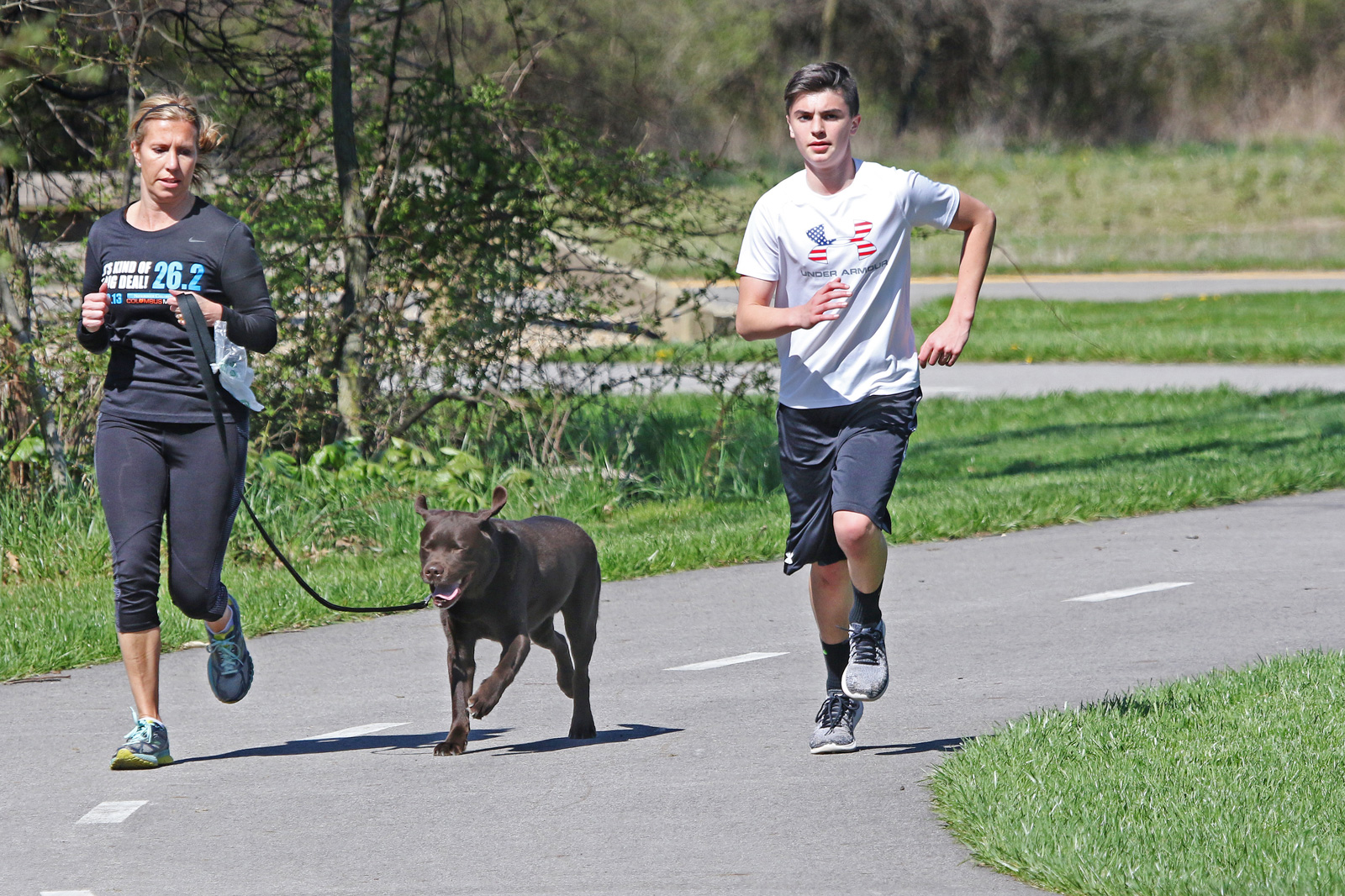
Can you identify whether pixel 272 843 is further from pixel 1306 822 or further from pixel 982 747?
pixel 1306 822

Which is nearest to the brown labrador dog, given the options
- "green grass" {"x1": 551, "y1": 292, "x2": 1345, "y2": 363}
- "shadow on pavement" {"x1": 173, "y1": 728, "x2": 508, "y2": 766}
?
"shadow on pavement" {"x1": 173, "y1": 728, "x2": 508, "y2": 766}

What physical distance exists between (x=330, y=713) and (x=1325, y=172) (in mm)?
36355

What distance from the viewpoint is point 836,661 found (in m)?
5.46

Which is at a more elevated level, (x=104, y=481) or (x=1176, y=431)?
(x=104, y=481)

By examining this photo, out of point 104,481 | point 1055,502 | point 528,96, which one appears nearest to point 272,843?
point 104,481

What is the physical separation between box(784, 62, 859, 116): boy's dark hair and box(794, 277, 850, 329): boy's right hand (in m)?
0.58

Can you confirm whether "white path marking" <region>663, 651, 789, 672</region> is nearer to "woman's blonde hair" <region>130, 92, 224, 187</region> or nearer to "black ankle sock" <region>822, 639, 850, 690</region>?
"black ankle sock" <region>822, 639, 850, 690</region>

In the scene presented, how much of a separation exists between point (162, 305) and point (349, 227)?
17.3 ft

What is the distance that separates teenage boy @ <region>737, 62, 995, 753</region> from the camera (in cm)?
500

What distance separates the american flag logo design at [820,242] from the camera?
16.5 ft

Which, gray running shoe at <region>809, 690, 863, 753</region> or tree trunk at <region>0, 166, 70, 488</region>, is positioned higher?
tree trunk at <region>0, 166, 70, 488</region>

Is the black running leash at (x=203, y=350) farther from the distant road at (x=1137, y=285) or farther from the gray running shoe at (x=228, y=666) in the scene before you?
the distant road at (x=1137, y=285)

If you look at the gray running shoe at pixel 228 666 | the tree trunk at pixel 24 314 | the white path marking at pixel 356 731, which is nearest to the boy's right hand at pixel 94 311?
the gray running shoe at pixel 228 666

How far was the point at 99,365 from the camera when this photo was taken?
368 inches
